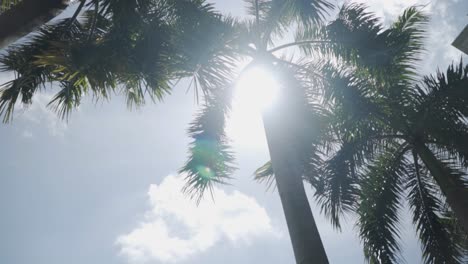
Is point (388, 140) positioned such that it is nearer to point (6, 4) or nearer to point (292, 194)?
point (292, 194)

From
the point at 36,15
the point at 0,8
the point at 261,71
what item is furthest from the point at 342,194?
the point at 0,8

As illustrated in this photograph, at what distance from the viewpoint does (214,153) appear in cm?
727

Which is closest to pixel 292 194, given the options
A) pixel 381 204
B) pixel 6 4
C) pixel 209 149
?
pixel 209 149

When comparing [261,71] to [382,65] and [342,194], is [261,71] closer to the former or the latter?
[382,65]

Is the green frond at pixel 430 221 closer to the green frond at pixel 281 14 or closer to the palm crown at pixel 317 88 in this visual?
the palm crown at pixel 317 88

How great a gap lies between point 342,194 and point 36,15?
7834 millimetres

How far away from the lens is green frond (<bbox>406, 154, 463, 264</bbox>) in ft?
30.8

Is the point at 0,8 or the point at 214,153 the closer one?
the point at 0,8

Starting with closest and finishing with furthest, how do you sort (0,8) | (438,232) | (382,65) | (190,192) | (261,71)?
(0,8)
(190,192)
(382,65)
(261,71)
(438,232)

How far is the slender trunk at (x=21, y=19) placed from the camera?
10.7ft

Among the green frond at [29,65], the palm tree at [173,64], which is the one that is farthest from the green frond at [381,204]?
the green frond at [29,65]

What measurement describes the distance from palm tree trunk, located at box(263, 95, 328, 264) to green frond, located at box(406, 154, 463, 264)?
5.08 metres

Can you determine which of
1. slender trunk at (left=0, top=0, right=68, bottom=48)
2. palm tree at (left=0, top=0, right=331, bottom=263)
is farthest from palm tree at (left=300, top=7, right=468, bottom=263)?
slender trunk at (left=0, top=0, right=68, bottom=48)

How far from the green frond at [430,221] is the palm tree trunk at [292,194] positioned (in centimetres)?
508
